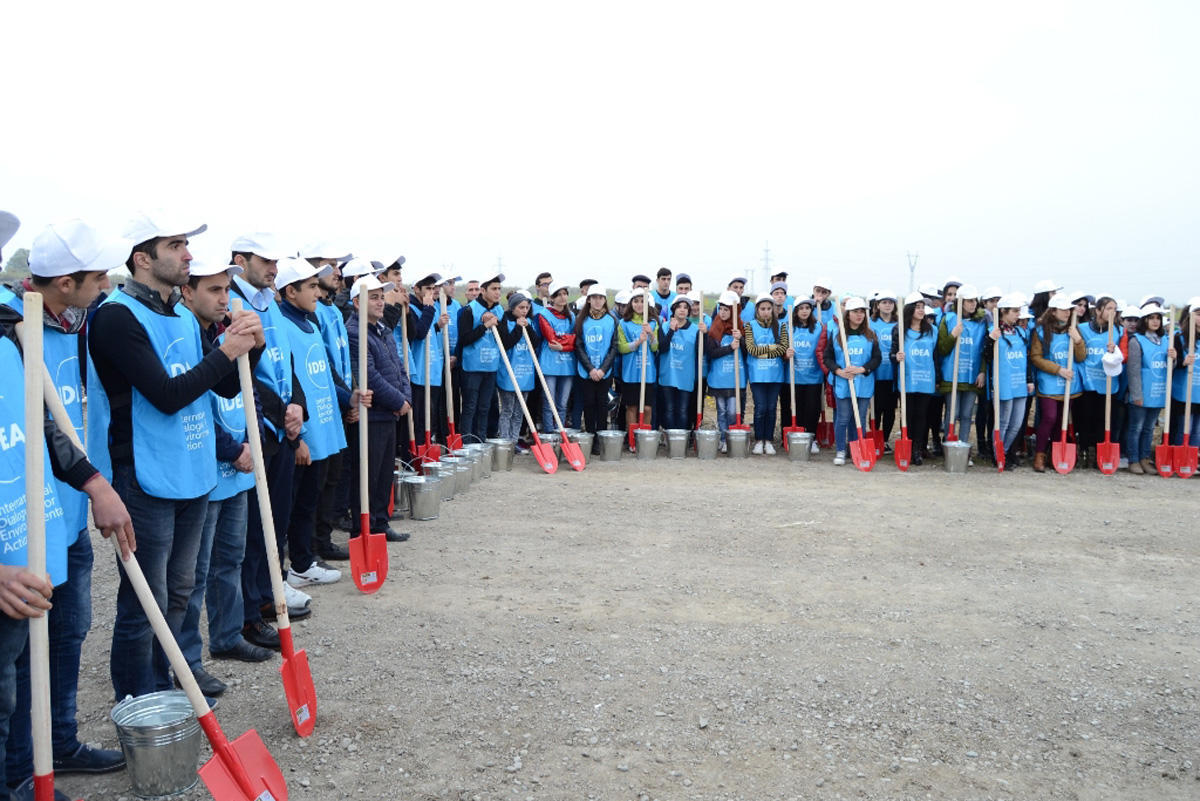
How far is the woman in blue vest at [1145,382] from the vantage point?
→ 34.4 ft

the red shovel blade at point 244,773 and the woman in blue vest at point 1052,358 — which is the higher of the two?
the woman in blue vest at point 1052,358

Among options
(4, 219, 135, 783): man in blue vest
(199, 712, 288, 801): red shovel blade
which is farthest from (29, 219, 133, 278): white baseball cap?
(199, 712, 288, 801): red shovel blade

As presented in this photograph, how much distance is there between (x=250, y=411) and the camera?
3.78 m

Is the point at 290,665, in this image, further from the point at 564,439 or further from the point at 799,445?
the point at 799,445

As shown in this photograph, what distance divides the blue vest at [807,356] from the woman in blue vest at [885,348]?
698 millimetres

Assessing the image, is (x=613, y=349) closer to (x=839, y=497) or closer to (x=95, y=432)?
(x=839, y=497)

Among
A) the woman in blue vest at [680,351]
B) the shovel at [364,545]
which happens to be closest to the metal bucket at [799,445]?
the woman in blue vest at [680,351]

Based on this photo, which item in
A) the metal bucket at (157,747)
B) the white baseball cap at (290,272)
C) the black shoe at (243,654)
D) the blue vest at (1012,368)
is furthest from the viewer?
the blue vest at (1012,368)

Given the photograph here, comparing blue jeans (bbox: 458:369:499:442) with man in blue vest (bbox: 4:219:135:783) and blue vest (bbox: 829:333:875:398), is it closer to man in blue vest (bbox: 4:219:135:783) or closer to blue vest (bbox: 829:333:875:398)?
blue vest (bbox: 829:333:875:398)

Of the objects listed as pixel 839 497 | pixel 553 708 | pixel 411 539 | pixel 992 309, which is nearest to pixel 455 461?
pixel 411 539

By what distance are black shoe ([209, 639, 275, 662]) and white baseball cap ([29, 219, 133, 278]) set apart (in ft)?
7.77

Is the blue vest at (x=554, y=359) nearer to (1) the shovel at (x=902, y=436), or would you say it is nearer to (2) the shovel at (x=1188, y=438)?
(1) the shovel at (x=902, y=436)

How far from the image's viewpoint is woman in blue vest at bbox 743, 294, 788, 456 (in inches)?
440

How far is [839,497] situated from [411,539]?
408cm
